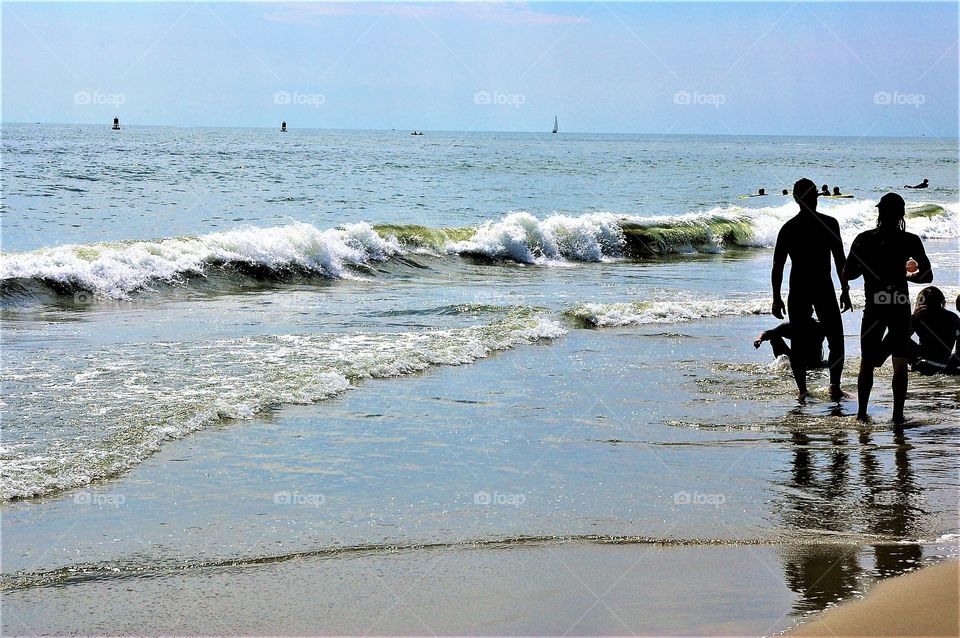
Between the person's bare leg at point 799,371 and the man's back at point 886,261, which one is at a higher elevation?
the man's back at point 886,261

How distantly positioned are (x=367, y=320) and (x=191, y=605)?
8411 millimetres

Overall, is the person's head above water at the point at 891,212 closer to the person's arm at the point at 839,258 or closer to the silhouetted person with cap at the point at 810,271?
the person's arm at the point at 839,258

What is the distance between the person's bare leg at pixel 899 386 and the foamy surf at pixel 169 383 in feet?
13.2

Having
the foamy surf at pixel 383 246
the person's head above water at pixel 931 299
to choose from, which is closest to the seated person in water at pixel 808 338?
the person's head above water at pixel 931 299

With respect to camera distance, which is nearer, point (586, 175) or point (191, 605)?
point (191, 605)

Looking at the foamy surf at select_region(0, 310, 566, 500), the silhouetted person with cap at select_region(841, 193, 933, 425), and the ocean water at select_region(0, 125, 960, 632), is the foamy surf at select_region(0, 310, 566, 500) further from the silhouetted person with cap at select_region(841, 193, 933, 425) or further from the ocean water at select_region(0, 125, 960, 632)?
the silhouetted person with cap at select_region(841, 193, 933, 425)

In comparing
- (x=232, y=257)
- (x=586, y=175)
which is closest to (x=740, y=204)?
(x=586, y=175)

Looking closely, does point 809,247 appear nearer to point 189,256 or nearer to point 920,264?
point 920,264

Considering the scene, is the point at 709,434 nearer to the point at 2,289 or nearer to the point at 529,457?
the point at 529,457

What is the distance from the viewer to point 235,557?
14.8 feet

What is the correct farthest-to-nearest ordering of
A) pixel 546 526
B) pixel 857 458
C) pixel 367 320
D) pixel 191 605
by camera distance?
pixel 367 320
pixel 857 458
pixel 546 526
pixel 191 605

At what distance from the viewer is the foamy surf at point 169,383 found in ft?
19.7

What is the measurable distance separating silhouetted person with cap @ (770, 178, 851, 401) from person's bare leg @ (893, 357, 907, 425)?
2.88ft

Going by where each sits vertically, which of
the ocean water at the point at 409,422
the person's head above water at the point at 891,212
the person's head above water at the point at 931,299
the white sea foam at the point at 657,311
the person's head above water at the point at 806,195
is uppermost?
the person's head above water at the point at 806,195
